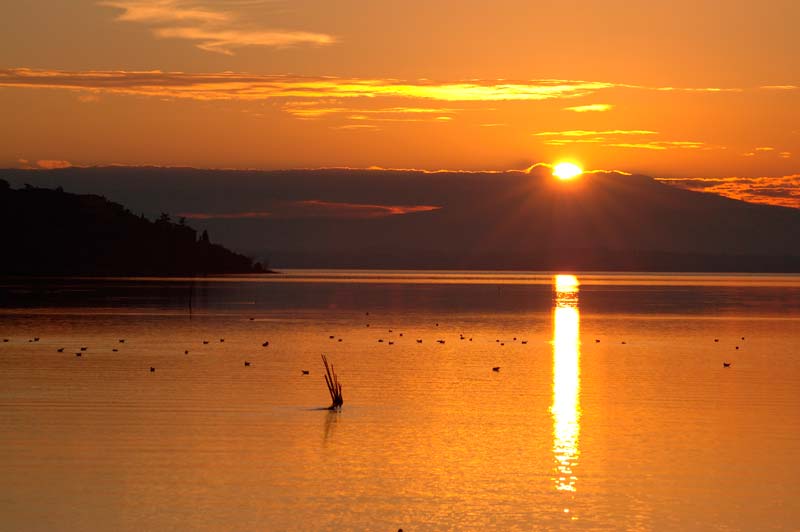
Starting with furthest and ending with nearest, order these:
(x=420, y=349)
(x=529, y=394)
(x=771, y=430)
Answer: (x=420, y=349)
(x=529, y=394)
(x=771, y=430)

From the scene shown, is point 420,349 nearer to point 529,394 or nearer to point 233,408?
point 529,394

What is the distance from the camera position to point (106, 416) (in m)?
36.2

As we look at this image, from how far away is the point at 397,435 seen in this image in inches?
1315

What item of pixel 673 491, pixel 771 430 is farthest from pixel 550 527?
pixel 771 430

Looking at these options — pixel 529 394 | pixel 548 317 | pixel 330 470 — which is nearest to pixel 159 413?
pixel 330 470

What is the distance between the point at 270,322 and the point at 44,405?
53.8m

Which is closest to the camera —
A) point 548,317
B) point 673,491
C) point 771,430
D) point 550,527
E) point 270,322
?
point 550,527

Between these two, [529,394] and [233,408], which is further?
[529,394]

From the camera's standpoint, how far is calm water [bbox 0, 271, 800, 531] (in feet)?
79.0

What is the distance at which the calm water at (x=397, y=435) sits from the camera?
2408 centimetres

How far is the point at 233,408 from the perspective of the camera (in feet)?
127

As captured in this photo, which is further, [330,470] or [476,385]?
[476,385]

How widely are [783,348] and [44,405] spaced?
149 feet

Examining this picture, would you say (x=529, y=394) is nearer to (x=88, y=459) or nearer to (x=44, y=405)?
(x=44, y=405)
